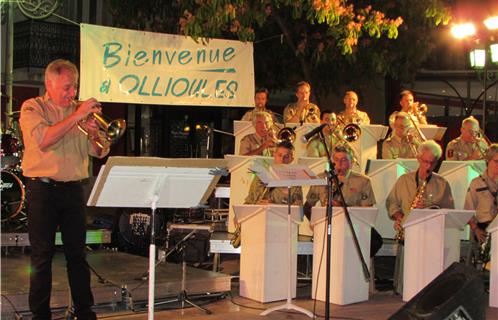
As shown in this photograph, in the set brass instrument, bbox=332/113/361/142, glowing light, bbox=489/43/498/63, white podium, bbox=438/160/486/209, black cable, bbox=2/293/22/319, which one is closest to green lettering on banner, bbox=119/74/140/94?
black cable, bbox=2/293/22/319

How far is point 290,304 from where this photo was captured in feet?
21.9

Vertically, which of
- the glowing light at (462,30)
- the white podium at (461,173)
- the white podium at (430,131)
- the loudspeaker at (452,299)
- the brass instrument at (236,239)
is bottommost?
the brass instrument at (236,239)

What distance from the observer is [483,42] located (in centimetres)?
1373

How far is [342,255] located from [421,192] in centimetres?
135

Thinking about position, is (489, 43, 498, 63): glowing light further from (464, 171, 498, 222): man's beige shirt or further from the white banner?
the white banner

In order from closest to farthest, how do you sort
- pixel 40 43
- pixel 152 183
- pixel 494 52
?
pixel 152 183 → pixel 494 52 → pixel 40 43

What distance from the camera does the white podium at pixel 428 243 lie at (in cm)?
730

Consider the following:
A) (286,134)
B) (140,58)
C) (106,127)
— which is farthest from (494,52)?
(106,127)

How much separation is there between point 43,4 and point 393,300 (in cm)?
664

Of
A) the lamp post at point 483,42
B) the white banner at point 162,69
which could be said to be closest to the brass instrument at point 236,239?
the white banner at point 162,69

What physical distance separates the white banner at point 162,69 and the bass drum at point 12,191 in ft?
7.53

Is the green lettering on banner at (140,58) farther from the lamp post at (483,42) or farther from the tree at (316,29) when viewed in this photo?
the lamp post at (483,42)

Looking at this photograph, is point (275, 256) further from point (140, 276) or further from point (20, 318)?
point (20, 318)

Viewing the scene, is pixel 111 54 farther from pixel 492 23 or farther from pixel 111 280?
pixel 492 23
